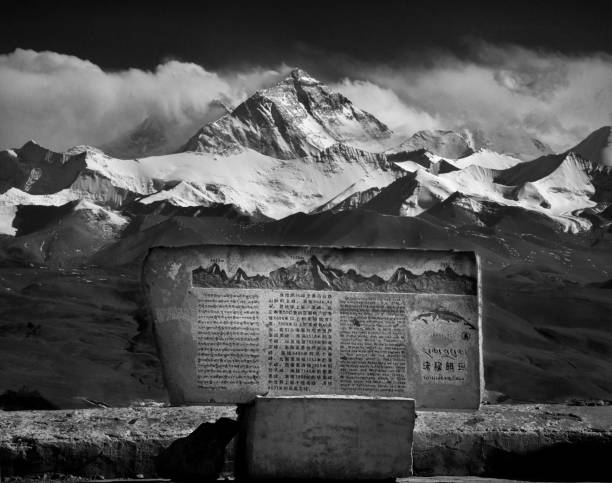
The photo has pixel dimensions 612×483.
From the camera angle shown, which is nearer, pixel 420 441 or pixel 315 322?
pixel 315 322

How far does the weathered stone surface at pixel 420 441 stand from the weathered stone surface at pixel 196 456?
28.5 inches

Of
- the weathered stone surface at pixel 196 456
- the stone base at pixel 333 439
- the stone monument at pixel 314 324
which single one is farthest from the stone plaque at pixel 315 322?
the stone base at pixel 333 439

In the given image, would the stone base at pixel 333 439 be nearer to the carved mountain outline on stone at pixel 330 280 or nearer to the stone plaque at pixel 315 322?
the stone plaque at pixel 315 322

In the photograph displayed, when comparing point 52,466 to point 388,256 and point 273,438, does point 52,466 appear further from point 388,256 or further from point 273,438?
point 388,256

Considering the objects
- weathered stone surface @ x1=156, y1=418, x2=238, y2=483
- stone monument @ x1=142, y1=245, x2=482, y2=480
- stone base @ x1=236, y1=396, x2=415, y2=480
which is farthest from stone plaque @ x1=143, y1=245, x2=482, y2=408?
stone base @ x1=236, y1=396, x2=415, y2=480

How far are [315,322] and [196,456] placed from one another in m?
1.88

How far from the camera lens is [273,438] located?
31.8 ft

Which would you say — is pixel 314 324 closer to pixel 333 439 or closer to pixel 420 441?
pixel 333 439

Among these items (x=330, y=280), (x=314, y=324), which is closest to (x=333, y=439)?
(x=314, y=324)

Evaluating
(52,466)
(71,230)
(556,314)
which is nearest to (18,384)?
(52,466)

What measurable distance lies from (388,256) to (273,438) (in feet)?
8.16

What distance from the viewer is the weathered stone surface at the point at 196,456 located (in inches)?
395

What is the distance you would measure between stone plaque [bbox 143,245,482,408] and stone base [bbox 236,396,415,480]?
783 mm

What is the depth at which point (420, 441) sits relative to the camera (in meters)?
11.4
